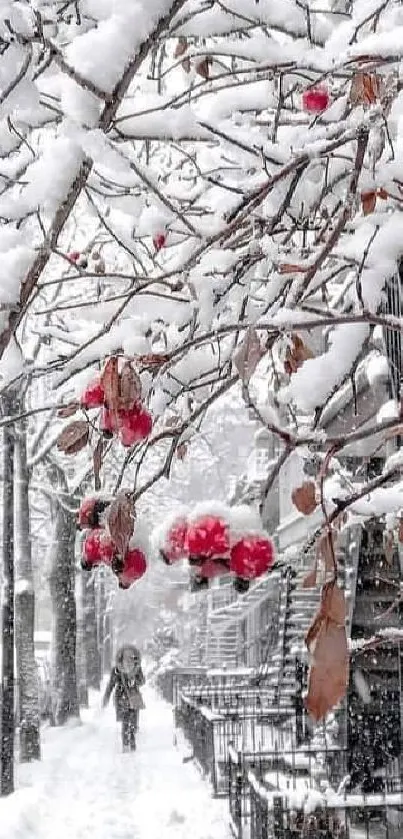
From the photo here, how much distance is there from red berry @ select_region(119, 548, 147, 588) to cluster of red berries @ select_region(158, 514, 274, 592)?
0.10m

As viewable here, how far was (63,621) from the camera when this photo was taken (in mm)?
20562

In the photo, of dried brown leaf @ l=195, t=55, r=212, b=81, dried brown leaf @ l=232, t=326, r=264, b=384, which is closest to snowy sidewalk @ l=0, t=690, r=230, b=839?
dried brown leaf @ l=195, t=55, r=212, b=81

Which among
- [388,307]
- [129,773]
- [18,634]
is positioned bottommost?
[129,773]

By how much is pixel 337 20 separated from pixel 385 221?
77.2 inches

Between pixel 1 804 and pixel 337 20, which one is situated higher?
pixel 337 20

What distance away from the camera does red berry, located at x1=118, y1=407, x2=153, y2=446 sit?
85.2 inches

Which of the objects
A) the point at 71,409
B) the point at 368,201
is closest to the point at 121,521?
the point at 71,409

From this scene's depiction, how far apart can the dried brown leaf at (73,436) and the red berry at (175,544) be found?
0.31 metres

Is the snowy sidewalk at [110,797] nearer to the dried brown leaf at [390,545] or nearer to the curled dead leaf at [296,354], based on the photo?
the dried brown leaf at [390,545]

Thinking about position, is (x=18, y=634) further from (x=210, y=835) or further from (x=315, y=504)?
(x=315, y=504)

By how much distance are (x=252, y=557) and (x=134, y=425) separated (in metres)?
0.39

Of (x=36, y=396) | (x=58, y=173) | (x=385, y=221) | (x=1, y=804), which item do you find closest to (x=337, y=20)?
(x=385, y=221)

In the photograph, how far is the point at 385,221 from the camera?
2.60m

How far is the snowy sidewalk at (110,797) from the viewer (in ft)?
33.6
